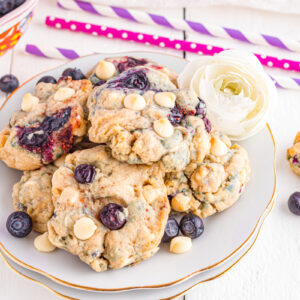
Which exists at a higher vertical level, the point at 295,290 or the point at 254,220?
the point at 254,220

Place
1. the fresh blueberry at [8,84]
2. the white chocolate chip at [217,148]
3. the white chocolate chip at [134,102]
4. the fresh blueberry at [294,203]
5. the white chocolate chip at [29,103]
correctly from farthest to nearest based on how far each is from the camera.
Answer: the fresh blueberry at [8,84]
the fresh blueberry at [294,203]
the white chocolate chip at [29,103]
the white chocolate chip at [217,148]
the white chocolate chip at [134,102]

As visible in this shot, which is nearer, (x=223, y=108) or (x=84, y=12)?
(x=223, y=108)

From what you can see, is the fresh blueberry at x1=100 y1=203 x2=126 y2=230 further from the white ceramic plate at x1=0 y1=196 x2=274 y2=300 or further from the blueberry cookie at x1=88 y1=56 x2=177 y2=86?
the blueberry cookie at x1=88 y1=56 x2=177 y2=86

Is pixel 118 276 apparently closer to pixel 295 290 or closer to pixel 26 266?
pixel 26 266

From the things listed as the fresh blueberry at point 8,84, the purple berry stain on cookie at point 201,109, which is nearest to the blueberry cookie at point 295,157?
the purple berry stain on cookie at point 201,109

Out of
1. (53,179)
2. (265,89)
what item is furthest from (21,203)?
(265,89)

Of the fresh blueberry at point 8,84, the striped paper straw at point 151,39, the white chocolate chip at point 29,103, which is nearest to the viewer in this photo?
the white chocolate chip at point 29,103

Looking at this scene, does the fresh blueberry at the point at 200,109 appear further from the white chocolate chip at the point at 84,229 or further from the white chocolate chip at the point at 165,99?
the white chocolate chip at the point at 84,229
